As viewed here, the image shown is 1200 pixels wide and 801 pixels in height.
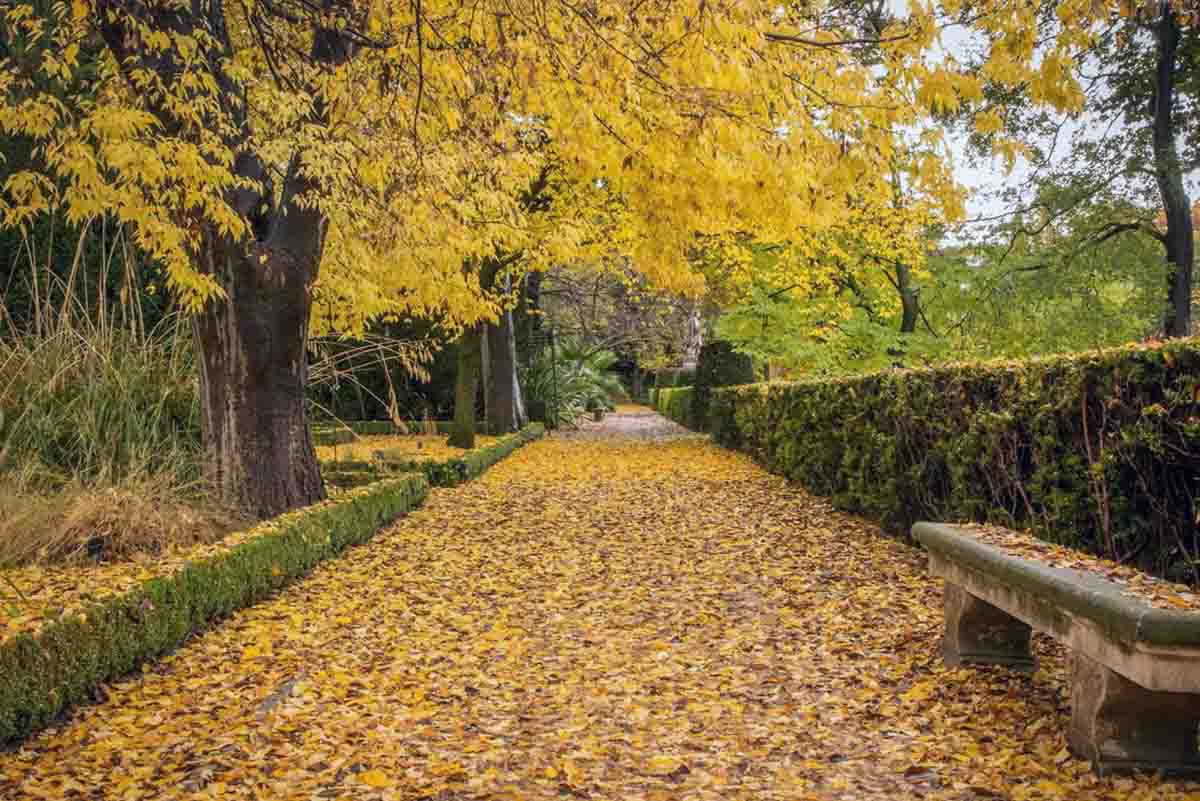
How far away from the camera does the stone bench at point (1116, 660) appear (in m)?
2.66

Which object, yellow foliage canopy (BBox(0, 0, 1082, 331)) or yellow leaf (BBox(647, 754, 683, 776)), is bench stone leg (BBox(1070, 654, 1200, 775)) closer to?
yellow leaf (BBox(647, 754, 683, 776))

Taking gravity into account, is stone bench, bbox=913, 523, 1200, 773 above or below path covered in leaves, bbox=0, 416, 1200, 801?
above

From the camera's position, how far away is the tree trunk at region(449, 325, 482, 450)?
14.7 m

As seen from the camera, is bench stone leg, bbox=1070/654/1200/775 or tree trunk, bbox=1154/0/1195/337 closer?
bench stone leg, bbox=1070/654/1200/775

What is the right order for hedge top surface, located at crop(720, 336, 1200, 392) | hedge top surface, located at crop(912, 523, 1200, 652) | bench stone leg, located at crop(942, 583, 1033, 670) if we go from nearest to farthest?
hedge top surface, located at crop(912, 523, 1200, 652) → hedge top surface, located at crop(720, 336, 1200, 392) → bench stone leg, located at crop(942, 583, 1033, 670)

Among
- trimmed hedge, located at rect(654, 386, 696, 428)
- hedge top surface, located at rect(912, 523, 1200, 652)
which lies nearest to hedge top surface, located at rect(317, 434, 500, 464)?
hedge top surface, located at rect(912, 523, 1200, 652)

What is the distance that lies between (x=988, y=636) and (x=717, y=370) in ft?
59.6

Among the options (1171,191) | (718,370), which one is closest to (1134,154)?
(1171,191)

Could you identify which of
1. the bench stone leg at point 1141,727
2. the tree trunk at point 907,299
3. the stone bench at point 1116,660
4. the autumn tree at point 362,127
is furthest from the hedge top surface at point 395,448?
the tree trunk at point 907,299

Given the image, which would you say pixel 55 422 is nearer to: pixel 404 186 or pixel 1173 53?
pixel 404 186

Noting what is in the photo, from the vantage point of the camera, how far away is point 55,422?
20.7 feet

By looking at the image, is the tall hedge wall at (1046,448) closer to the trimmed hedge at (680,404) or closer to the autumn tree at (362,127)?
the autumn tree at (362,127)

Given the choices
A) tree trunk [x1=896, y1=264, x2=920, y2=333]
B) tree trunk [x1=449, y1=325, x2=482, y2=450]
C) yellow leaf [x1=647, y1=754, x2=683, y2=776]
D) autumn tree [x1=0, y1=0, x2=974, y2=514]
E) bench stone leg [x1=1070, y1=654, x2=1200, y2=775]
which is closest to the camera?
Result: bench stone leg [x1=1070, y1=654, x2=1200, y2=775]

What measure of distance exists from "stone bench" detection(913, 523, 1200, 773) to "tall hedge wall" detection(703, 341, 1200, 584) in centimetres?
83
